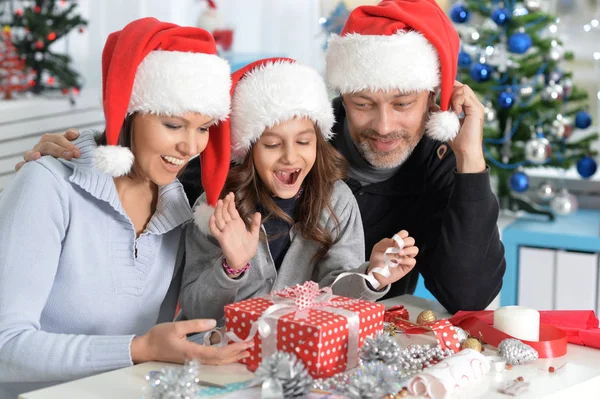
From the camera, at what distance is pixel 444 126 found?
2004 mm

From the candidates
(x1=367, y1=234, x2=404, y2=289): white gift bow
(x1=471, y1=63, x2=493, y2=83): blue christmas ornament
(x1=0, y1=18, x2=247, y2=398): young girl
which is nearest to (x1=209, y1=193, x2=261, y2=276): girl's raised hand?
(x1=0, y1=18, x2=247, y2=398): young girl

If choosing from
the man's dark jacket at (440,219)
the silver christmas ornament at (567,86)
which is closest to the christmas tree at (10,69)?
the man's dark jacket at (440,219)

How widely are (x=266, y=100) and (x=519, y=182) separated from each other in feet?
6.17

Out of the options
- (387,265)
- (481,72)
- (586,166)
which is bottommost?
(586,166)

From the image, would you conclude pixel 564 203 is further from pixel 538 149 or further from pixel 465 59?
pixel 465 59

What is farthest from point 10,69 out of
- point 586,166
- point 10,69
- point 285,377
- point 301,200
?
point 285,377

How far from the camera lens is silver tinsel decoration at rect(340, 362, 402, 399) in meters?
1.24

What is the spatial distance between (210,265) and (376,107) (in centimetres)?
60

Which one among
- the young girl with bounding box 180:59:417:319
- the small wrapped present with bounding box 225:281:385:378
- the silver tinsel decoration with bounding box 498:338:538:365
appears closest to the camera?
the small wrapped present with bounding box 225:281:385:378

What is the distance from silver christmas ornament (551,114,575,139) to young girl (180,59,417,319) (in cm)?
171

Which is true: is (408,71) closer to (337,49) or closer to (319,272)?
(337,49)

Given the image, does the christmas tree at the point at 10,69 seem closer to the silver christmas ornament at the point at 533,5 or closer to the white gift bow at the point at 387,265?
the silver christmas ornament at the point at 533,5

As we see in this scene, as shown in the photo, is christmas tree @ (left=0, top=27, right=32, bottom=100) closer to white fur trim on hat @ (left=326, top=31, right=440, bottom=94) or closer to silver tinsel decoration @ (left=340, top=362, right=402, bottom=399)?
white fur trim on hat @ (left=326, top=31, right=440, bottom=94)

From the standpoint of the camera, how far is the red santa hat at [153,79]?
1.64m
